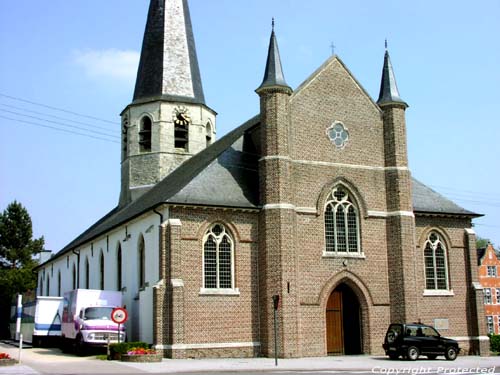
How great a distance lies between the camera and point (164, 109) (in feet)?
138

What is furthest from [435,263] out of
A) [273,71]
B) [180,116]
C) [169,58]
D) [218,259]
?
[169,58]

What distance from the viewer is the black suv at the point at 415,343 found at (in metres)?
27.5

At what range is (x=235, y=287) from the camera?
29.5 meters

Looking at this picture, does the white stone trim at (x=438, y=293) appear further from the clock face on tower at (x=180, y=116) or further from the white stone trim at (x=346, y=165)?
the clock face on tower at (x=180, y=116)

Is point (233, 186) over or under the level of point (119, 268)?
over

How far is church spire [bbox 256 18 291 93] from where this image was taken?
30.9 metres

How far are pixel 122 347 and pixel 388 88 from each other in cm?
1738

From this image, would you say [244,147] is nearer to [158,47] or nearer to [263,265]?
[263,265]

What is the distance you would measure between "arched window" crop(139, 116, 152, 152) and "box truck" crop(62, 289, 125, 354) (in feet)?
40.7

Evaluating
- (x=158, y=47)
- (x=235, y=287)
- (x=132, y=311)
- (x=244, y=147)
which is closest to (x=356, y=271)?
(x=235, y=287)

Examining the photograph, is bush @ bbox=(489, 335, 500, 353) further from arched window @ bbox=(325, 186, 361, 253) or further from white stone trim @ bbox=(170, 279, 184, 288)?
white stone trim @ bbox=(170, 279, 184, 288)

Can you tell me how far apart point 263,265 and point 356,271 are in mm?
4532

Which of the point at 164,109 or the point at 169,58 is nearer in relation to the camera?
the point at 164,109

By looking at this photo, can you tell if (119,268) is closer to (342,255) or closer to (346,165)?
(342,255)
